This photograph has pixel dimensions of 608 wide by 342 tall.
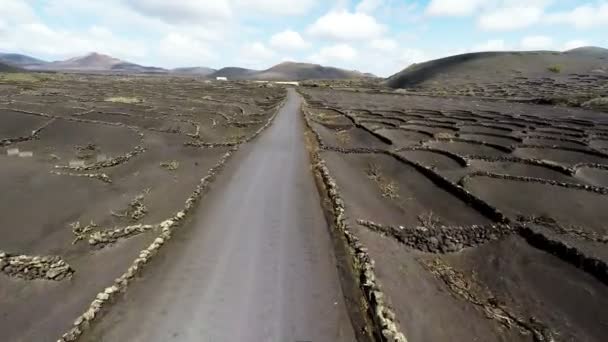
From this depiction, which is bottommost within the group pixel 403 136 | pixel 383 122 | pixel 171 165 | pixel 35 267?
pixel 35 267

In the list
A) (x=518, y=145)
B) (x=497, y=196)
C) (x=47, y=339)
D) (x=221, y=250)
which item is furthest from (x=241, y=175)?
(x=518, y=145)

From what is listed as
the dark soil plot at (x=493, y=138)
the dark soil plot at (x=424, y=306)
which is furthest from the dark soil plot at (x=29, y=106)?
the dark soil plot at (x=493, y=138)

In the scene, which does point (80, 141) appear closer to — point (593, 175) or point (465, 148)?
point (465, 148)

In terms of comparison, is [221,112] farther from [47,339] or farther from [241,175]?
[47,339]

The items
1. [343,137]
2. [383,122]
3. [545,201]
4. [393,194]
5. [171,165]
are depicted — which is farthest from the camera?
[383,122]

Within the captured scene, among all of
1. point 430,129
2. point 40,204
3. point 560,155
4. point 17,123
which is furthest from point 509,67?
point 40,204
